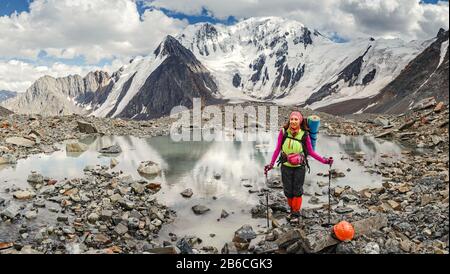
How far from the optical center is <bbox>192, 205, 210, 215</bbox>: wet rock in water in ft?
37.9

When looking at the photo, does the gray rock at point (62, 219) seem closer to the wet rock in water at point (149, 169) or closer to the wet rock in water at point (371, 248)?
the wet rock in water at point (149, 169)

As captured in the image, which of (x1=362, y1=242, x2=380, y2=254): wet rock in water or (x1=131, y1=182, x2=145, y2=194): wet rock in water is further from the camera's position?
(x1=131, y1=182, x2=145, y2=194): wet rock in water

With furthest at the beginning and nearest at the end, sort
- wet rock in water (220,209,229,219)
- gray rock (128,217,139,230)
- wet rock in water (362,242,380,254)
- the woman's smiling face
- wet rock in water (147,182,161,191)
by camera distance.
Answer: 1. wet rock in water (147,182,161,191)
2. wet rock in water (220,209,229,219)
3. gray rock (128,217,139,230)
4. the woman's smiling face
5. wet rock in water (362,242,380,254)

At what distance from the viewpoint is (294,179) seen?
1010cm

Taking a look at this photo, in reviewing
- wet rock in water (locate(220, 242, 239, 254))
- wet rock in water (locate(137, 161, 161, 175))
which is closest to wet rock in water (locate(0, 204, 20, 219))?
wet rock in water (locate(220, 242, 239, 254))

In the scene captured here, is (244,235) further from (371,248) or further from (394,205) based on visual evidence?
(394,205)

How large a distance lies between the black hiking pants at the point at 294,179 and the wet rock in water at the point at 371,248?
2705 mm

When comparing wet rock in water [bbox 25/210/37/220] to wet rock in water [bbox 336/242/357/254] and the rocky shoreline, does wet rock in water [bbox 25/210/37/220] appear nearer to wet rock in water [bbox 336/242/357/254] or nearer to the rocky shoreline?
the rocky shoreline

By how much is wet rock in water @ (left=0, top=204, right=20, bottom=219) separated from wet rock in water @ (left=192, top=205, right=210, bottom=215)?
16.0ft

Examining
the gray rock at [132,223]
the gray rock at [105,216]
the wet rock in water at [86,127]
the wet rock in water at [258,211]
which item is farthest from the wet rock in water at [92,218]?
the wet rock in water at [86,127]

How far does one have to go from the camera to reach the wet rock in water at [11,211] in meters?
9.84

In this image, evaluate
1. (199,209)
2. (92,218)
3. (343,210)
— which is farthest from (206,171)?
(92,218)

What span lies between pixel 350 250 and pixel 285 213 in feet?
12.1
